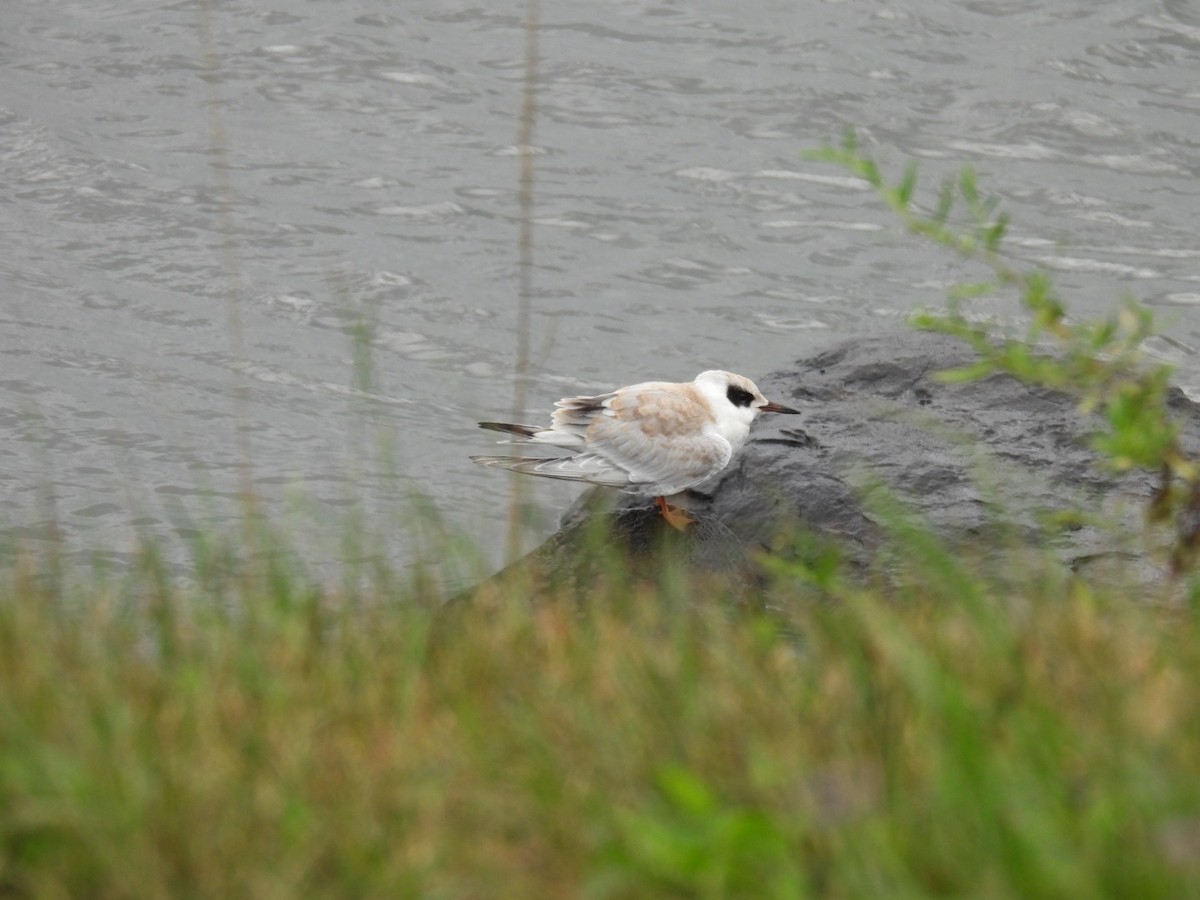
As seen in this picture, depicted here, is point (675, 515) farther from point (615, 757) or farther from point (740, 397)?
point (615, 757)

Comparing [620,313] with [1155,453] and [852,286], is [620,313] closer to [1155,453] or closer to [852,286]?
[852,286]

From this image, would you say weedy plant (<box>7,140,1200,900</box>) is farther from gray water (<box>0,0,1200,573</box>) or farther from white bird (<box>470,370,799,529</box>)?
gray water (<box>0,0,1200,573</box>)

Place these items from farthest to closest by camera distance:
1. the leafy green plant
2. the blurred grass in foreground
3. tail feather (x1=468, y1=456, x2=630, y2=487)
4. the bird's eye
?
the bird's eye → tail feather (x1=468, y1=456, x2=630, y2=487) → the leafy green plant → the blurred grass in foreground

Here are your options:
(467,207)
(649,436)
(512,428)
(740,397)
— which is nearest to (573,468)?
(649,436)

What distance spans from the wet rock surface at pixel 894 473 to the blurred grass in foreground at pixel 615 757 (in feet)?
7.89

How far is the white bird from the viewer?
6.38 metres

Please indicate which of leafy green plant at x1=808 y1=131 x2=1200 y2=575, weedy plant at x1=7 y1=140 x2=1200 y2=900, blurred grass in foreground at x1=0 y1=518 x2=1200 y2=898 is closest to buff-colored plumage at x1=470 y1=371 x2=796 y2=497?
leafy green plant at x1=808 y1=131 x2=1200 y2=575

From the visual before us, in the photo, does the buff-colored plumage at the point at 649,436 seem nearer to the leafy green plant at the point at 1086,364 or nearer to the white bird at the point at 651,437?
the white bird at the point at 651,437

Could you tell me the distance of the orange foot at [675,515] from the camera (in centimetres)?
636

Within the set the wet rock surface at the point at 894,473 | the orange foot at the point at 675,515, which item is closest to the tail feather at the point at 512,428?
the wet rock surface at the point at 894,473

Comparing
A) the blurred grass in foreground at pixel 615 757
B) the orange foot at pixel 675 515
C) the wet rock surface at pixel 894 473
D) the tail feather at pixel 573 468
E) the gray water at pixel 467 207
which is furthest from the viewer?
the gray water at pixel 467 207

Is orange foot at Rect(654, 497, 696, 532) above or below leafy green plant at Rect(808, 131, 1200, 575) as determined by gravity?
below

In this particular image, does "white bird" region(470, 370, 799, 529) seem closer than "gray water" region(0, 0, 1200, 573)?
Yes

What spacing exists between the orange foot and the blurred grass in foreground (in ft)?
9.34
